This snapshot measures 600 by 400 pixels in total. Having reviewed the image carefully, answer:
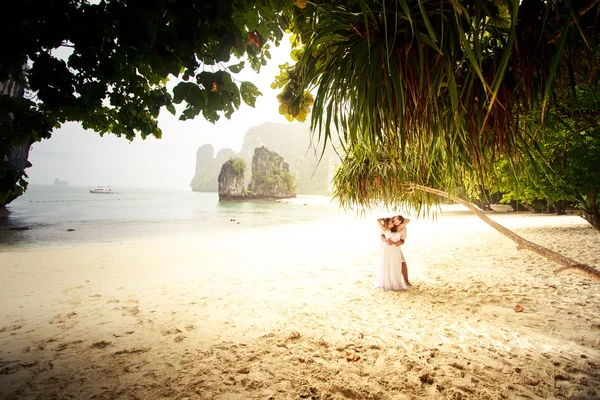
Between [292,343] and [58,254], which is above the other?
[292,343]

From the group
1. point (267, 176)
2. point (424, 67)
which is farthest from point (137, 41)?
point (267, 176)

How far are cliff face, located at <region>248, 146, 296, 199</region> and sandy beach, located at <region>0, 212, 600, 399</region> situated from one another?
213 feet

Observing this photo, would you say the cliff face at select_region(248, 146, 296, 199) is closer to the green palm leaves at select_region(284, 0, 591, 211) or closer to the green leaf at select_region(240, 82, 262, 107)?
the green leaf at select_region(240, 82, 262, 107)

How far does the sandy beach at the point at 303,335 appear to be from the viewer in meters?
2.08

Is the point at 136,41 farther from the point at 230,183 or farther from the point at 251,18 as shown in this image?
the point at 230,183

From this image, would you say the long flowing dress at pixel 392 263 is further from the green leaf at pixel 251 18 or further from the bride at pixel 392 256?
the green leaf at pixel 251 18

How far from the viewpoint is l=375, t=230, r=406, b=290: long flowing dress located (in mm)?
4390

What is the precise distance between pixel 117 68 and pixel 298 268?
5.34m

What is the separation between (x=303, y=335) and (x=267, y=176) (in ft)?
227

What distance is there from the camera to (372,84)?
3.82 ft

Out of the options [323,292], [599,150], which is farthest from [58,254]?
[599,150]

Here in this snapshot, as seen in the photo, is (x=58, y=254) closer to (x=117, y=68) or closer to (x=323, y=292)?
(x=323, y=292)

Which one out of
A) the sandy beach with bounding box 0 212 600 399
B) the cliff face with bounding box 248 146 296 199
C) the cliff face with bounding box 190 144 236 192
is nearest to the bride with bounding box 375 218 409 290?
the sandy beach with bounding box 0 212 600 399

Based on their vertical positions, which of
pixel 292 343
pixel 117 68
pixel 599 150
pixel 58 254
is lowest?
pixel 58 254
